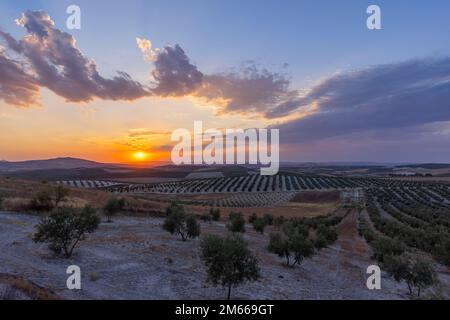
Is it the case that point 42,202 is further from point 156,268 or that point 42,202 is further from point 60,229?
point 156,268

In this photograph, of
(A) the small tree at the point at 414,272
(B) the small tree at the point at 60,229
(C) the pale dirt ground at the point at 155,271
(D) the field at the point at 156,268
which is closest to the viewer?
(D) the field at the point at 156,268

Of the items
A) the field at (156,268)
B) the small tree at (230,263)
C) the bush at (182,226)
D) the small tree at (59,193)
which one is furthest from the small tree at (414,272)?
the small tree at (59,193)

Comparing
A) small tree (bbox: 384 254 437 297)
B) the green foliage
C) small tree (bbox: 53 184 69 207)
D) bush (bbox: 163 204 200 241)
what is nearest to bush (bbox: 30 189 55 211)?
small tree (bbox: 53 184 69 207)

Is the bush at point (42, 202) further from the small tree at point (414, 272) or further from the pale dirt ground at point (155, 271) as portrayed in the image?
the small tree at point (414, 272)

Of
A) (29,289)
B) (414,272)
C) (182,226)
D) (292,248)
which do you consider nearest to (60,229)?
(29,289)

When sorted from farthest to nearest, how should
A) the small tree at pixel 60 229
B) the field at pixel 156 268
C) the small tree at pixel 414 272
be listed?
the small tree at pixel 60 229
the small tree at pixel 414 272
the field at pixel 156 268

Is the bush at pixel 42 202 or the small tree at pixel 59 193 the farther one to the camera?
the small tree at pixel 59 193
